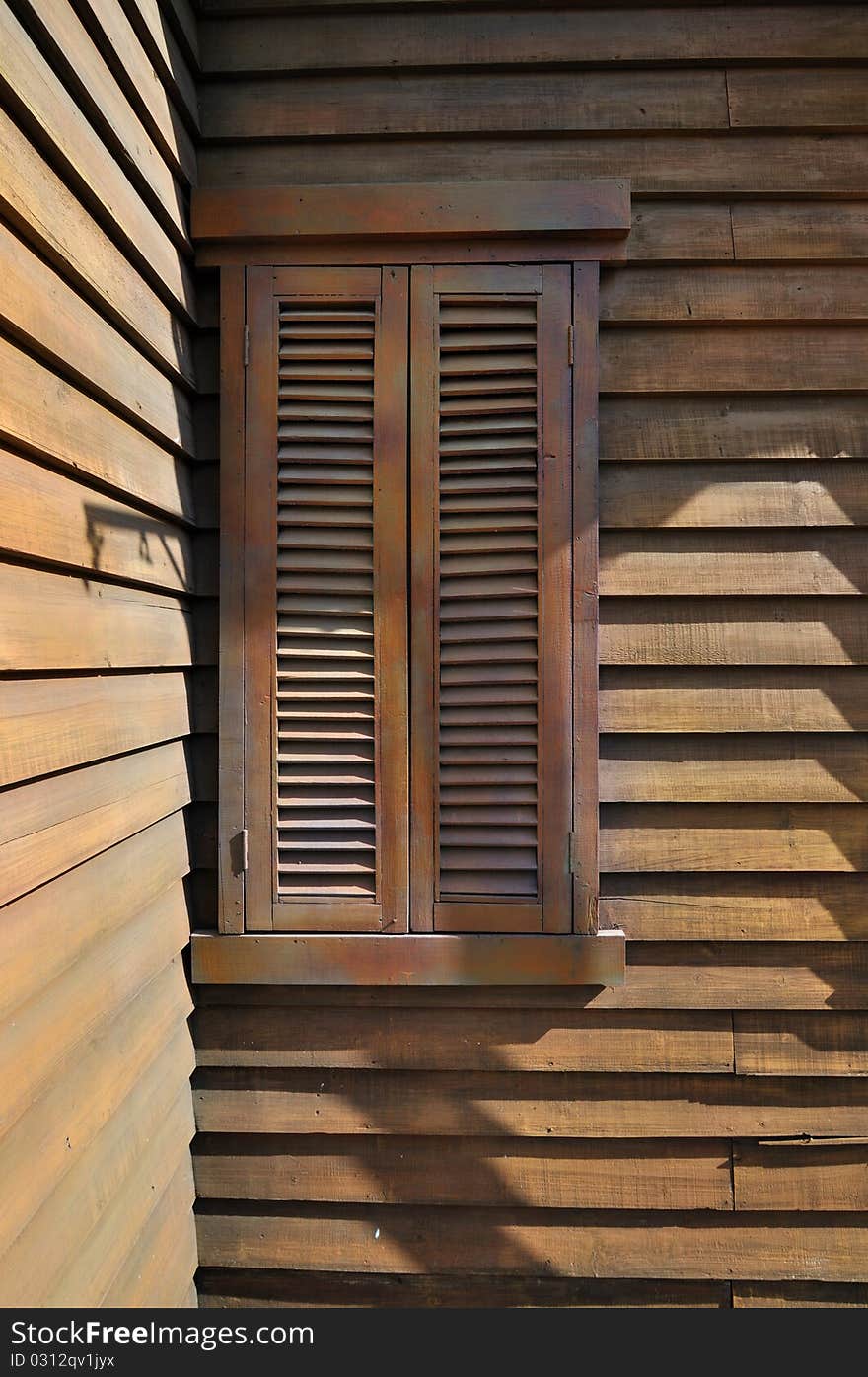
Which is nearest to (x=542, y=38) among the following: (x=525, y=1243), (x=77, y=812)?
(x=77, y=812)

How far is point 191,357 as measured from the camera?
6.38 feet

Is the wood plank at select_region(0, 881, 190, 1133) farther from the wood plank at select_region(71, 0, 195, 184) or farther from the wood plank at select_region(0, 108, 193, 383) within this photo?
the wood plank at select_region(71, 0, 195, 184)

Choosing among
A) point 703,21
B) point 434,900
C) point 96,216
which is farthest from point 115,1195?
point 703,21

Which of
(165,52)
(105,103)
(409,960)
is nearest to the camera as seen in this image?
(105,103)

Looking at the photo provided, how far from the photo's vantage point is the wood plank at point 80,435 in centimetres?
119

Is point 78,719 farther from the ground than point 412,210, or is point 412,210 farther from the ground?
point 412,210

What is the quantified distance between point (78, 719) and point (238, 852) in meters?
0.65

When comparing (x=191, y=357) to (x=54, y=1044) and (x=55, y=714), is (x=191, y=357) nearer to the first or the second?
(x=55, y=714)

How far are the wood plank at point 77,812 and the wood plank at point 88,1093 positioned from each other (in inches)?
13.1

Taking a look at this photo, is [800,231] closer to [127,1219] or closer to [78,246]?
[78,246]

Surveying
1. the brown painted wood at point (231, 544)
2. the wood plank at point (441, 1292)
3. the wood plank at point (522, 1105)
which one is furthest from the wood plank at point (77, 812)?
the wood plank at point (441, 1292)

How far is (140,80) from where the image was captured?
1.60 metres

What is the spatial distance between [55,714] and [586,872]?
1.17m

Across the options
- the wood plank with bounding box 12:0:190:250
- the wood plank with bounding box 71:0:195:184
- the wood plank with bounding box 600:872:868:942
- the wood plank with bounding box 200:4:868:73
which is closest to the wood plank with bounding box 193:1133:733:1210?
the wood plank with bounding box 600:872:868:942
